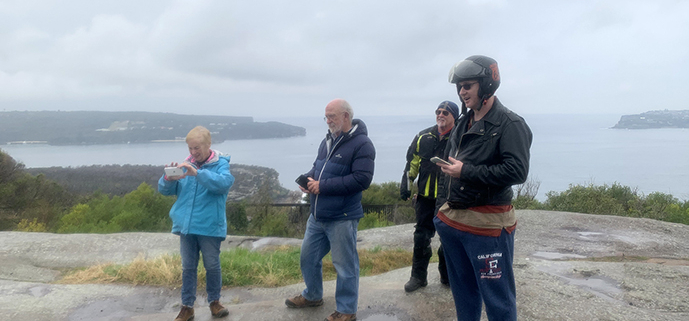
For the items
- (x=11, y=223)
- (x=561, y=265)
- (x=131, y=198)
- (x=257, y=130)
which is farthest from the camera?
(x=257, y=130)

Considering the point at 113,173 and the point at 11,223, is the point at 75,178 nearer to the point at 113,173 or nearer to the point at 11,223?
the point at 113,173

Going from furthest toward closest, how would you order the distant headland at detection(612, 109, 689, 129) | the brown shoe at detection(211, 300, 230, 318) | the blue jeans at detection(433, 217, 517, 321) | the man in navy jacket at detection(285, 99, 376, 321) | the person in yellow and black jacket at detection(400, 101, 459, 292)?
the distant headland at detection(612, 109, 689, 129) → the person in yellow and black jacket at detection(400, 101, 459, 292) → the brown shoe at detection(211, 300, 230, 318) → the man in navy jacket at detection(285, 99, 376, 321) → the blue jeans at detection(433, 217, 517, 321)

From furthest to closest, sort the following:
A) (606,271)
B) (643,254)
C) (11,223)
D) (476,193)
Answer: (11,223) < (643,254) < (606,271) < (476,193)

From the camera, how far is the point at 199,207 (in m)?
3.79

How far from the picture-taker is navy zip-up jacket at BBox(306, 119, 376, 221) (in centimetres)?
360

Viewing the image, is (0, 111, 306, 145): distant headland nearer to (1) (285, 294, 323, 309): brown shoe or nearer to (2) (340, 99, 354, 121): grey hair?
(1) (285, 294, 323, 309): brown shoe

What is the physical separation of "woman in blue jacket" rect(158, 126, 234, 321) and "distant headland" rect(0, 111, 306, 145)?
37356 mm

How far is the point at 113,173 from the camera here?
34906 millimetres

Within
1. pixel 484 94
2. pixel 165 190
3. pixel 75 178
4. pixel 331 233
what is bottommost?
pixel 75 178

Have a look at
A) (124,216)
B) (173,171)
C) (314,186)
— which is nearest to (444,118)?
(314,186)

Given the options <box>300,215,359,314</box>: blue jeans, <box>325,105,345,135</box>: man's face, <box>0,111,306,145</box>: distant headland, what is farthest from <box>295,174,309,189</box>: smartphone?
<box>0,111,306,145</box>: distant headland

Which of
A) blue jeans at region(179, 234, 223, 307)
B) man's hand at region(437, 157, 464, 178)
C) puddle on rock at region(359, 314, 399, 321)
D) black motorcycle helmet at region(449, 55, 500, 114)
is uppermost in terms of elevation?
black motorcycle helmet at region(449, 55, 500, 114)

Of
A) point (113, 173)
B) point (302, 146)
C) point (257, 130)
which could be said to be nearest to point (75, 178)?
point (113, 173)

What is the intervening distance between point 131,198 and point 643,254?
16.7m
